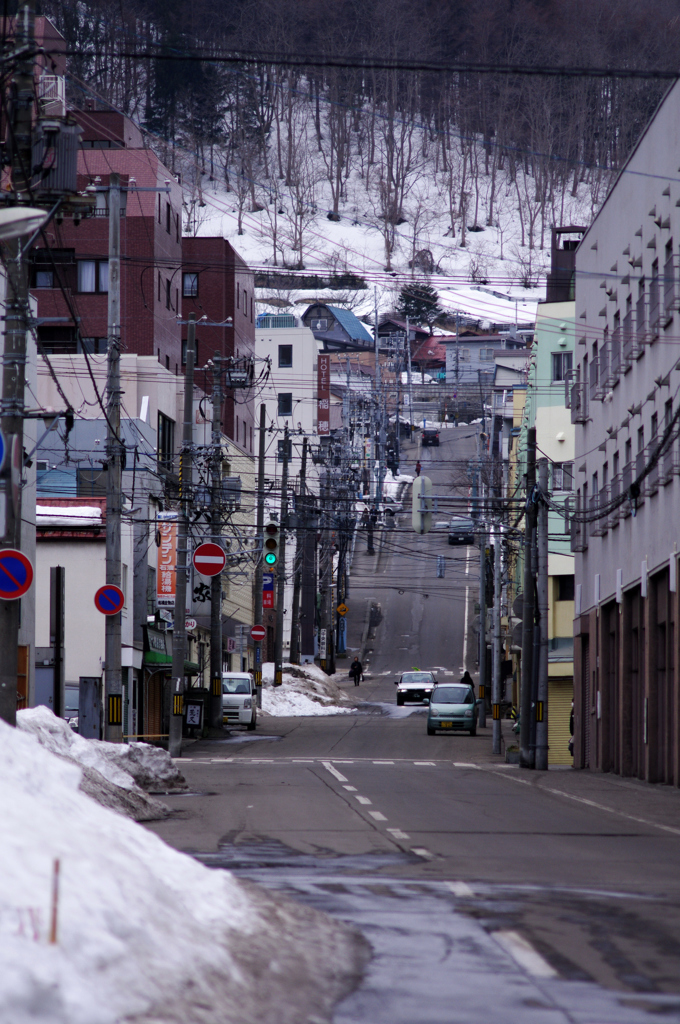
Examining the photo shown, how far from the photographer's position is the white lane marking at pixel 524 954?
7596 mm

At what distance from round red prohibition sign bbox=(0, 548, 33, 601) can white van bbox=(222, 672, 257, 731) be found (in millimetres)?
32198

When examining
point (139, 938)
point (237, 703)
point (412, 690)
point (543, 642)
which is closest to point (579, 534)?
point (543, 642)

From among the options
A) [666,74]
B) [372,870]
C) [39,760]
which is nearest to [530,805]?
[372,870]

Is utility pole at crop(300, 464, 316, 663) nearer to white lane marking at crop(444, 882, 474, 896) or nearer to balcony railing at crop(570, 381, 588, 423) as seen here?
balcony railing at crop(570, 381, 588, 423)

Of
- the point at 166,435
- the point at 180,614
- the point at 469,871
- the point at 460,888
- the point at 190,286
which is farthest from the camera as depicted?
the point at 190,286

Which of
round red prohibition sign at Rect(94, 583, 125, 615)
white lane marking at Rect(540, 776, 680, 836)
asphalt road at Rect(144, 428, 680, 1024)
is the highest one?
round red prohibition sign at Rect(94, 583, 125, 615)

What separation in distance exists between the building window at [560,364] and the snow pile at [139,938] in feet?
163

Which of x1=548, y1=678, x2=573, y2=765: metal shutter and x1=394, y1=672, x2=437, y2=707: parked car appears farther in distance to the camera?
x1=394, y1=672, x2=437, y2=707: parked car

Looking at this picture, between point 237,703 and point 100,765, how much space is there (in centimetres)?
3210

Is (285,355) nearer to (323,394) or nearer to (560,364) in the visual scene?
(323,394)

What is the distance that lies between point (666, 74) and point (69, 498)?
3296cm

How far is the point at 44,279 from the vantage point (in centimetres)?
6644

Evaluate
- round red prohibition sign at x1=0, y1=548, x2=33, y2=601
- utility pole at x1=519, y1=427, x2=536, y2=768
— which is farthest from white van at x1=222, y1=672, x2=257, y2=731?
round red prohibition sign at x1=0, y1=548, x2=33, y2=601

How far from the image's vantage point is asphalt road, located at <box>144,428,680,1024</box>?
7113mm
